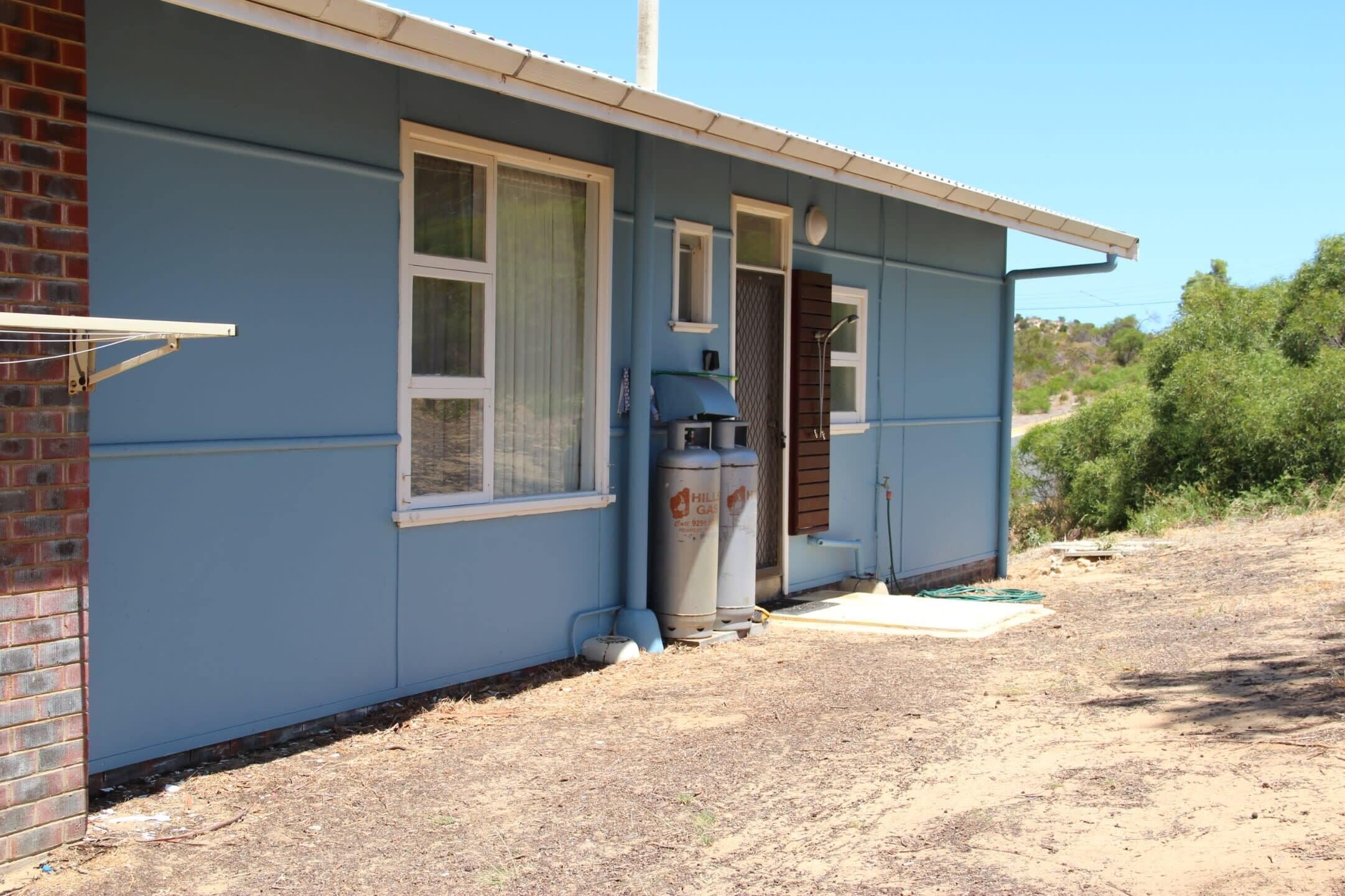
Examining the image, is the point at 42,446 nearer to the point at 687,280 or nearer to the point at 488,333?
the point at 488,333

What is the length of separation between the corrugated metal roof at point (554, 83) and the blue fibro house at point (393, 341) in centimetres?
2

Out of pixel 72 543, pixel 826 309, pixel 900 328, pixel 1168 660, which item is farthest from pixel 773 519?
pixel 72 543

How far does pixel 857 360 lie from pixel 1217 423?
10.8 meters

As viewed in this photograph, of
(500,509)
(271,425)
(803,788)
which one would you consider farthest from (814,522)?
(271,425)

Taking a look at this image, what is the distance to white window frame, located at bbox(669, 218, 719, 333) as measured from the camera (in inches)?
305

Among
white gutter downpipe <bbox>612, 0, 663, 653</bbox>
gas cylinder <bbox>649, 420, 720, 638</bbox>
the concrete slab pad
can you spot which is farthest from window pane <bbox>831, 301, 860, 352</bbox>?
white gutter downpipe <bbox>612, 0, 663, 653</bbox>

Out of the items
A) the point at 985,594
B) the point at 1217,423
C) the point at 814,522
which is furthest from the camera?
the point at 1217,423

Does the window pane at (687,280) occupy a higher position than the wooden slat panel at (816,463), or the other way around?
the window pane at (687,280)

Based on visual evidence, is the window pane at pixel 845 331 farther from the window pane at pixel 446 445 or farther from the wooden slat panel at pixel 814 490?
the window pane at pixel 446 445

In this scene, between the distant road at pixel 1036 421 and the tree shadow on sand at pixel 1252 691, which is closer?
the tree shadow on sand at pixel 1252 691

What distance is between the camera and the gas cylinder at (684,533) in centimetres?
729

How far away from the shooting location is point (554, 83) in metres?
5.54

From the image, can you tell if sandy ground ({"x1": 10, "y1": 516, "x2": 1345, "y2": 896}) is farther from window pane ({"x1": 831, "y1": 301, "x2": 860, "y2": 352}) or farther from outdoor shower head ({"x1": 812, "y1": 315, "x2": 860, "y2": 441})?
window pane ({"x1": 831, "y1": 301, "x2": 860, "y2": 352})

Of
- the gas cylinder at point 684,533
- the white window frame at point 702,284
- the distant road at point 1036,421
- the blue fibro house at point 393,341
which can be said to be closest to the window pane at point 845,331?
the blue fibro house at point 393,341
